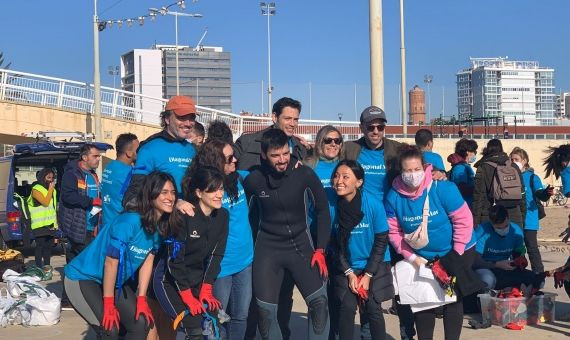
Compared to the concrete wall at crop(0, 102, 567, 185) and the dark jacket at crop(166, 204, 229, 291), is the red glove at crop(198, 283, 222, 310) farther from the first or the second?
the concrete wall at crop(0, 102, 567, 185)

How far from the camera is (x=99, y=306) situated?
6.15 m

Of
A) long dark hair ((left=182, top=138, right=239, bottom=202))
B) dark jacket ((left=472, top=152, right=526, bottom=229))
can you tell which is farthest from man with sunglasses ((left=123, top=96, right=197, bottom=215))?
dark jacket ((left=472, top=152, right=526, bottom=229))

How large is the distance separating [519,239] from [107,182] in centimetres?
439

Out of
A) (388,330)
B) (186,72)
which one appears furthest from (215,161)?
(186,72)

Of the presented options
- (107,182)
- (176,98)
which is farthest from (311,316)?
(107,182)

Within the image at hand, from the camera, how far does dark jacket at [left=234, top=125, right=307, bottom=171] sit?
7320 mm

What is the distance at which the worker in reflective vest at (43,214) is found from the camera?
1396cm

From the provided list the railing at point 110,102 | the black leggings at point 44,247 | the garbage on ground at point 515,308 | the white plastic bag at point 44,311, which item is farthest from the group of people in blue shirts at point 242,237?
the railing at point 110,102

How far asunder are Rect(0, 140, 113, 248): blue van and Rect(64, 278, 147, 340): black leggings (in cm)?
866

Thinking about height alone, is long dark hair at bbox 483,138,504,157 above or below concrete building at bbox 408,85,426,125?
below

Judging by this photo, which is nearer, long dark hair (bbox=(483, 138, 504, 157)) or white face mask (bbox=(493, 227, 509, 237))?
white face mask (bbox=(493, 227, 509, 237))

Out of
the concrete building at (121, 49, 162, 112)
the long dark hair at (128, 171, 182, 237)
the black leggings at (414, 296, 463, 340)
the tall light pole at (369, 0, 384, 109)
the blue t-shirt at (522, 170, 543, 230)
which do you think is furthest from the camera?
the concrete building at (121, 49, 162, 112)

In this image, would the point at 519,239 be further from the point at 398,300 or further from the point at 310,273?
the point at 310,273

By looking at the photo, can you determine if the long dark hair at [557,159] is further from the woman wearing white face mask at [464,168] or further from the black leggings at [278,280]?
the black leggings at [278,280]
